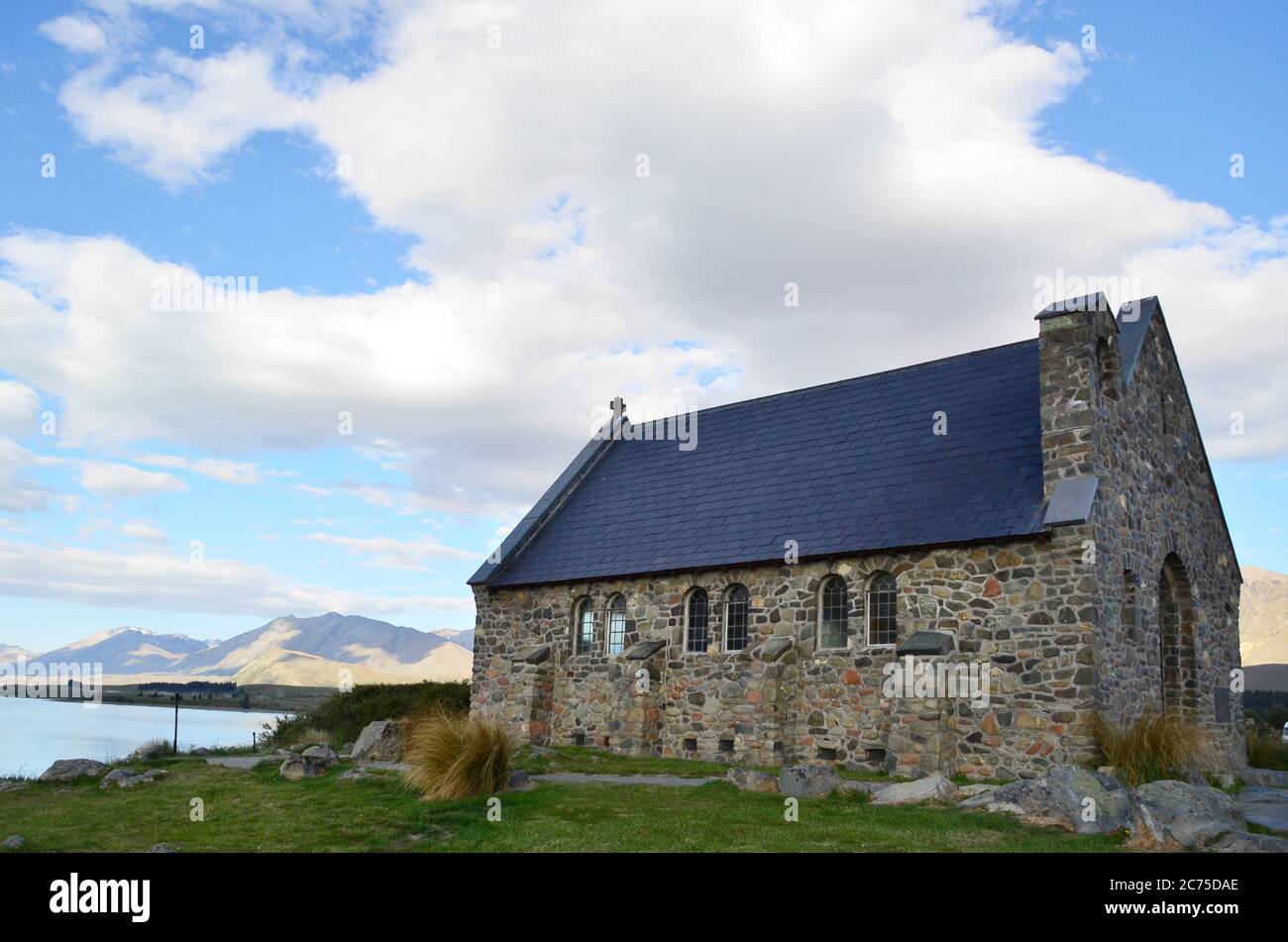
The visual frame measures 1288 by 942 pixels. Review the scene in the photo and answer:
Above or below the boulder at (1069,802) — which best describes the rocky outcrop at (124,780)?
below

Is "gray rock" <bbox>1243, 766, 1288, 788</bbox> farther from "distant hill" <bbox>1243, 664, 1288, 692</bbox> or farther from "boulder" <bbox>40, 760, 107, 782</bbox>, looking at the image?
"distant hill" <bbox>1243, 664, 1288, 692</bbox>

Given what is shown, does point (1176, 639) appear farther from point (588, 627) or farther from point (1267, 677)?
point (1267, 677)

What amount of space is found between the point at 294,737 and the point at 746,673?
49.6 ft

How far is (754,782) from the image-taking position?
15508 millimetres

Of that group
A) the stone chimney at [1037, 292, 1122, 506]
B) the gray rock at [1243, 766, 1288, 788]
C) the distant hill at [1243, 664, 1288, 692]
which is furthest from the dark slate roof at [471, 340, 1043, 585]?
the distant hill at [1243, 664, 1288, 692]

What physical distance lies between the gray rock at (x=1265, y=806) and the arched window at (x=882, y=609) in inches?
251

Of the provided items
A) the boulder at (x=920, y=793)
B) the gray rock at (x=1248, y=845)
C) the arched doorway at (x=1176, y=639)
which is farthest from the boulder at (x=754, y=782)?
the arched doorway at (x=1176, y=639)

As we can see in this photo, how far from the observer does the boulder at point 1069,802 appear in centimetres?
1186

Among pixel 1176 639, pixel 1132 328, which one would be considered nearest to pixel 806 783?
pixel 1176 639

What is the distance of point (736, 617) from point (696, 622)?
47.7 inches

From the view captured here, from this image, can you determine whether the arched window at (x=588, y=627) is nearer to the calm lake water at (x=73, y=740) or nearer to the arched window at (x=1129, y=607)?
the calm lake water at (x=73, y=740)
